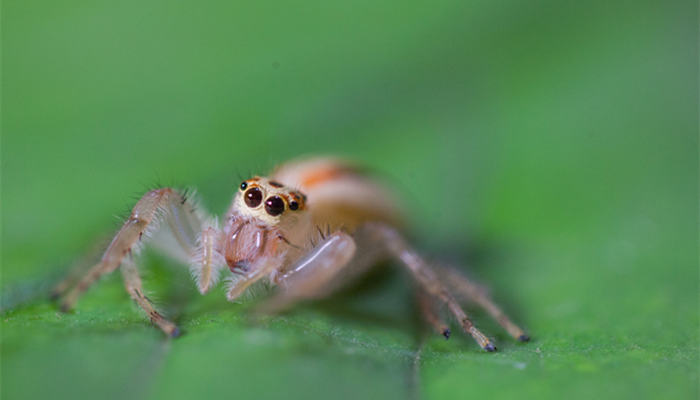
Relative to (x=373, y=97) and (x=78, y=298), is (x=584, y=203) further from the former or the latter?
(x=78, y=298)

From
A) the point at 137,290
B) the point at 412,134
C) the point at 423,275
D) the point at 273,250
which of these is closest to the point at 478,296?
the point at 423,275

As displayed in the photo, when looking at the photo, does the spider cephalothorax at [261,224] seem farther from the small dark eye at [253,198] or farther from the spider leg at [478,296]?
the spider leg at [478,296]

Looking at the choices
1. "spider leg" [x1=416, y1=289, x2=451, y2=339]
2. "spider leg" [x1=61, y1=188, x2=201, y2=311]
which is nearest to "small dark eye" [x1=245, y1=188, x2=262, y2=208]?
"spider leg" [x1=61, y1=188, x2=201, y2=311]

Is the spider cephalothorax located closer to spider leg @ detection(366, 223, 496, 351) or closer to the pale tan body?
the pale tan body

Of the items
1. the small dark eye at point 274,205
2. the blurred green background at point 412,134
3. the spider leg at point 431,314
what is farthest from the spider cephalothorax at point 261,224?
the spider leg at point 431,314

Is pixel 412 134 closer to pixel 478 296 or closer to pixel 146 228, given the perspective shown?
pixel 478 296
